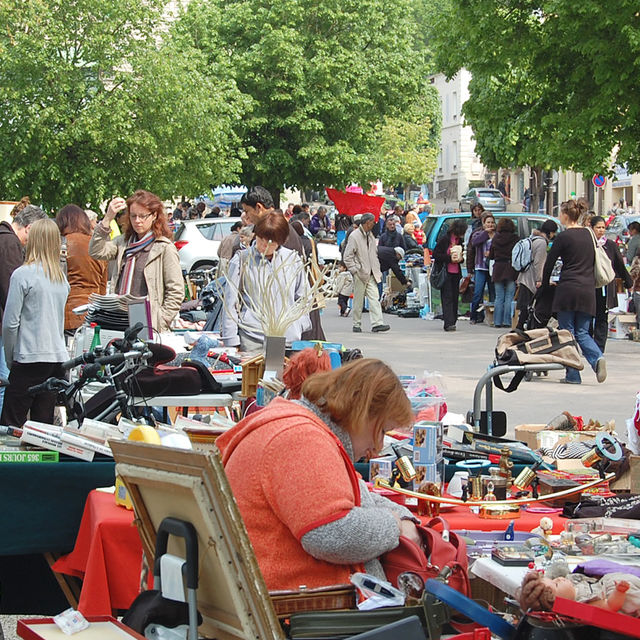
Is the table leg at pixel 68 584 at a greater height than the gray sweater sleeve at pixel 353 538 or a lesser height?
lesser

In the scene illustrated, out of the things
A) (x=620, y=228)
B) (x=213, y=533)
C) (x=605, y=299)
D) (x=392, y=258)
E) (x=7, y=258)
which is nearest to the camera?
(x=213, y=533)

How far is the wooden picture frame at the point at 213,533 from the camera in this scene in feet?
10.2

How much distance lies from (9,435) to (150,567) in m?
2.03

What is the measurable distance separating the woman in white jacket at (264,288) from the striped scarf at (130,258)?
2.30ft

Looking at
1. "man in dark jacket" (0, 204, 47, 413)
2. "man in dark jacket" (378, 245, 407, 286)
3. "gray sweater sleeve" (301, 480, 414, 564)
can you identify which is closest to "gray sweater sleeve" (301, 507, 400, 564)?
"gray sweater sleeve" (301, 480, 414, 564)

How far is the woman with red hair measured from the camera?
8.33 meters

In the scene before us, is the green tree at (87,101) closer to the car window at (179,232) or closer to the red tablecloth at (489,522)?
the car window at (179,232)

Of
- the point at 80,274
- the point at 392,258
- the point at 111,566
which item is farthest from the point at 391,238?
the point at 111,566

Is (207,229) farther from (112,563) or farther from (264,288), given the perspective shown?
(112,563)

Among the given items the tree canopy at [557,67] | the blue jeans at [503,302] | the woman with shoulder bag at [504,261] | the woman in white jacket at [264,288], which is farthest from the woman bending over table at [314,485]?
the blue jeans at [503,302]

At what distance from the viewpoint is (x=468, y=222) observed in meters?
20.7

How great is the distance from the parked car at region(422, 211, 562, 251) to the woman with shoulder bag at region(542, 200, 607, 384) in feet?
22.5

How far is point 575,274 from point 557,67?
769 cm

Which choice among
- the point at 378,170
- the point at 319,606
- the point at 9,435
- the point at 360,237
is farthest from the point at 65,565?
the point at 378,170
